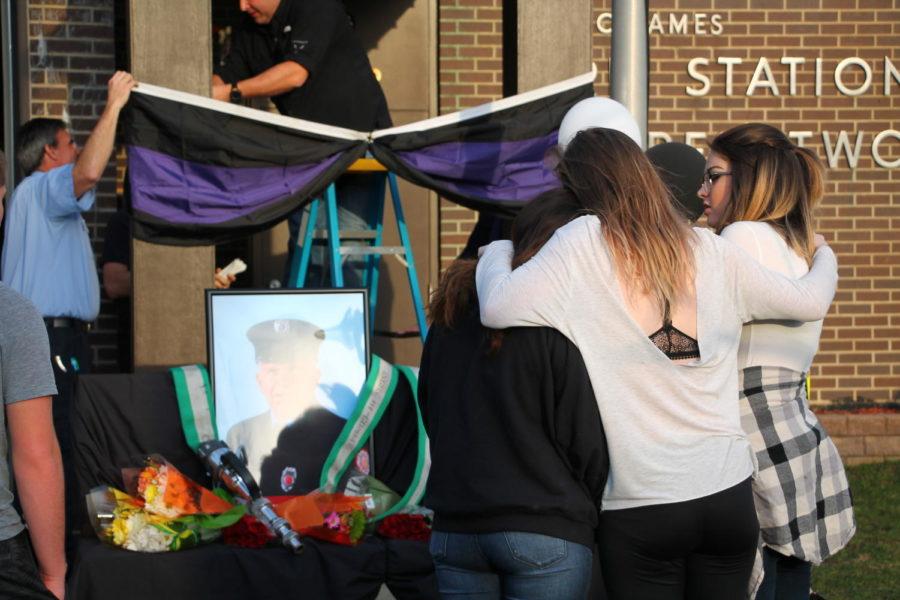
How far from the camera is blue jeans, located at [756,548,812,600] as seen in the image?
3.49m

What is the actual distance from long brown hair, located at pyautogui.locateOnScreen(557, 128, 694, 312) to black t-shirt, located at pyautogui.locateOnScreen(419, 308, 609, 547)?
261 mm

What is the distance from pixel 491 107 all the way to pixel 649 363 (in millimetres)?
3158

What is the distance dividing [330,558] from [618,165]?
7.14 feet

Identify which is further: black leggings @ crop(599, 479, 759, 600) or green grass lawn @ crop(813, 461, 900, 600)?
green grass lawn @ crop(813, 461, 900, 600)

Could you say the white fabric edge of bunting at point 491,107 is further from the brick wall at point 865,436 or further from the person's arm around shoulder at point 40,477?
the brick wall at point 865,436

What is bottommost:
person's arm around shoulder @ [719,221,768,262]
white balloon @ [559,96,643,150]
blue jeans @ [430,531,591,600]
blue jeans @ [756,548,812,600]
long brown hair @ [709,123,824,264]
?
blue jeans @ [756,548,812,600]

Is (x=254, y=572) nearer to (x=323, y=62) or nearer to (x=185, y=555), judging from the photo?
(x=185, y=555)

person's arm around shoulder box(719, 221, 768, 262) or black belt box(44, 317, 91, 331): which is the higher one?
person's arm around shoulder box(719, 221, 768, 262)

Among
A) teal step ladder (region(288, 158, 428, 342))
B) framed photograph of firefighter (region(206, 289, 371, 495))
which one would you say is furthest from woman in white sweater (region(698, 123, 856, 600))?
teal step ladder (region(288, 158, 428, 342))

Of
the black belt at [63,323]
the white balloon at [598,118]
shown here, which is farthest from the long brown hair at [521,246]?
the black belt at [63,323]

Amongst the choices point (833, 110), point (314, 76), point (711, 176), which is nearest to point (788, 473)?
point (711, 176)

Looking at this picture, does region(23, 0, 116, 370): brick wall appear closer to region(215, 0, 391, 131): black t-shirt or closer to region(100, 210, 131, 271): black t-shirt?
region(100, 210, 131, 271): black t-shirt

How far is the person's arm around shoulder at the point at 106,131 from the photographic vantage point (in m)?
5.38

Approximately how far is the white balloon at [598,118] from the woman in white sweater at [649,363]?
151 centimetres
